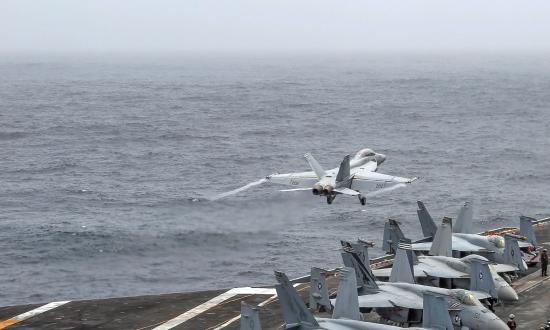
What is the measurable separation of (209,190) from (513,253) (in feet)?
178

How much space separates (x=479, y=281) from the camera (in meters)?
48.7

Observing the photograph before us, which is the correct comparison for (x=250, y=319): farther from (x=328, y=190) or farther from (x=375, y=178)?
(x=375, y=178)

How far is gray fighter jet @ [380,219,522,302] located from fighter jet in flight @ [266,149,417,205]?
16177 millimetres

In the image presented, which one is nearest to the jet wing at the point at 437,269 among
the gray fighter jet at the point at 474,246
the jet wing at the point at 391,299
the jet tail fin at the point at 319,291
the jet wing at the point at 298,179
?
the gray fighter jet at the point at 474,246

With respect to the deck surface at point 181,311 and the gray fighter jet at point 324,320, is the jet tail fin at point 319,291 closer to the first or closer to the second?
the deck surface at point 181,311

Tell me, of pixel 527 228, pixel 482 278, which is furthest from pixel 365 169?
pixel 482 278

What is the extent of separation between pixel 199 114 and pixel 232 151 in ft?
175

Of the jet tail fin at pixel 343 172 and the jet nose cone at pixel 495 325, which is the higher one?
the jet tail fin at pixel 343 172

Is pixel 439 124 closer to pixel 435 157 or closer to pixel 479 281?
pixel 435 157

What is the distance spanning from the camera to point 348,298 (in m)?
43.2

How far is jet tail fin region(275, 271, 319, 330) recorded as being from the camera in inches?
1626

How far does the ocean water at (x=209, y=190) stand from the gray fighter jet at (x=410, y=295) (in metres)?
23.4

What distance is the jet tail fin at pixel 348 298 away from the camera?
141ft

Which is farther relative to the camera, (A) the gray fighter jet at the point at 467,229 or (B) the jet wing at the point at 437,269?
(A) the gray fighter jet at the point at 467,229
